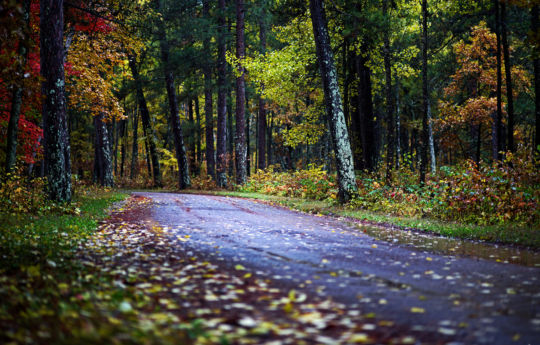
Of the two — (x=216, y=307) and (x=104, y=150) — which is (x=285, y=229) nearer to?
(x=216, y=307)

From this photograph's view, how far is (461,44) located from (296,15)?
10626 mm

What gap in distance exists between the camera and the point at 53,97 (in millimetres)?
12305

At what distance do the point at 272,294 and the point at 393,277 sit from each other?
73.1 inches

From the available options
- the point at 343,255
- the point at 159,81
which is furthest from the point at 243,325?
the point at 159,81

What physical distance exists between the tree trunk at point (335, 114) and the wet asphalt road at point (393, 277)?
5308mm

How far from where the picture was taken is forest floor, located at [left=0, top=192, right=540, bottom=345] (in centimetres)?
357

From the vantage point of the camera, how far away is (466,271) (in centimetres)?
586

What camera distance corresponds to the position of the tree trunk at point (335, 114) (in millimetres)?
14859

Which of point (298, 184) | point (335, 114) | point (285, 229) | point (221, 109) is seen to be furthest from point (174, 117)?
point (285, 229)

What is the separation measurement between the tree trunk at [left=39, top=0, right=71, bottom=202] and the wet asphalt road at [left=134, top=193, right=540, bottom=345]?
5.50m

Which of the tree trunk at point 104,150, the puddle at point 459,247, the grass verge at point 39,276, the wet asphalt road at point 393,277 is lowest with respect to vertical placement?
the puddle at point 459,247

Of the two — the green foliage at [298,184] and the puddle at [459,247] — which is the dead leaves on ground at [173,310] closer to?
the puddle at [459,247]

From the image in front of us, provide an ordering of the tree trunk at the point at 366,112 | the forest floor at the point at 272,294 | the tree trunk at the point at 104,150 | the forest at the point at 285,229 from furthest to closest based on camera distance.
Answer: the tree trunk at the point at 104,150 < the tree trunk at the point at 366,112 < the forest at the point at 285,229 < the forest floor at the point at 272,294

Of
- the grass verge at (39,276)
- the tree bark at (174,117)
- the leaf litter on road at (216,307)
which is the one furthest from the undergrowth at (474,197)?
the tree bark at (174,117)
